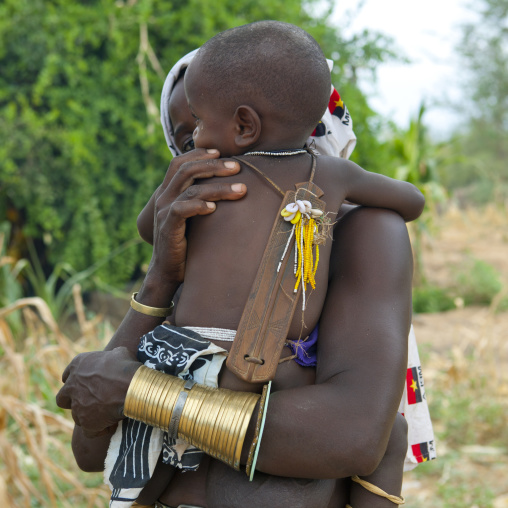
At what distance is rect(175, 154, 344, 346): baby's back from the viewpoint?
55.1 inches

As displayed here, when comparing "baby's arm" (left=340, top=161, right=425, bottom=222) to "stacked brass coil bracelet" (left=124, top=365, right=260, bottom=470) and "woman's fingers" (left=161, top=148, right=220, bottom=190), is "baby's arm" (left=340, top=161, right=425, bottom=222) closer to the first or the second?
"woman's fingers" (left=161, top=148, right=220, bottom=190)

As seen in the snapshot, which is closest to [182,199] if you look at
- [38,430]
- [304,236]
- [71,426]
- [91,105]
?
[304,236]

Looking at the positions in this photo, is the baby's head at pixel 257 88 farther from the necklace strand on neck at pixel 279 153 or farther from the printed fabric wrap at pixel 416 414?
the printed fabric wrap at pixel 416 414

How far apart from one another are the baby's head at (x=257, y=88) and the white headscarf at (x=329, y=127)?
0.24m

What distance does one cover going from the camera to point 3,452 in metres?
2.80

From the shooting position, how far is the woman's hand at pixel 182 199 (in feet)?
4.66

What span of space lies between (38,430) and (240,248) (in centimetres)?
198

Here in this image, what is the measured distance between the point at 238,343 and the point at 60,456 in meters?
3.27

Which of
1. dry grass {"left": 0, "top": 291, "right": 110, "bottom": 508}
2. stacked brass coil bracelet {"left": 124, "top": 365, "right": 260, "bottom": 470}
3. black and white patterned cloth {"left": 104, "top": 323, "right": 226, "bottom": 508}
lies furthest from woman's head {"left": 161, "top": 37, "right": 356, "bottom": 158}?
dry grass {"left": 0, "top": 291, "right": 110, "bottom": 508}

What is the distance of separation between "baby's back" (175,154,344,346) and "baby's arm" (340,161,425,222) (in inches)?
2.3

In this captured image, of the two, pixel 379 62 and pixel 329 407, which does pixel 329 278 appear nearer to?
pixel 329 407

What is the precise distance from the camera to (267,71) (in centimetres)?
141

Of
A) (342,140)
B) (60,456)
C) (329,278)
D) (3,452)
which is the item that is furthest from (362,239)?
(60,456)

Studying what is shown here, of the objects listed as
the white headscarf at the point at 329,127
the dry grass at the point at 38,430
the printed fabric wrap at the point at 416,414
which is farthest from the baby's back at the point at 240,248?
the dry grass at the point at 38,430
